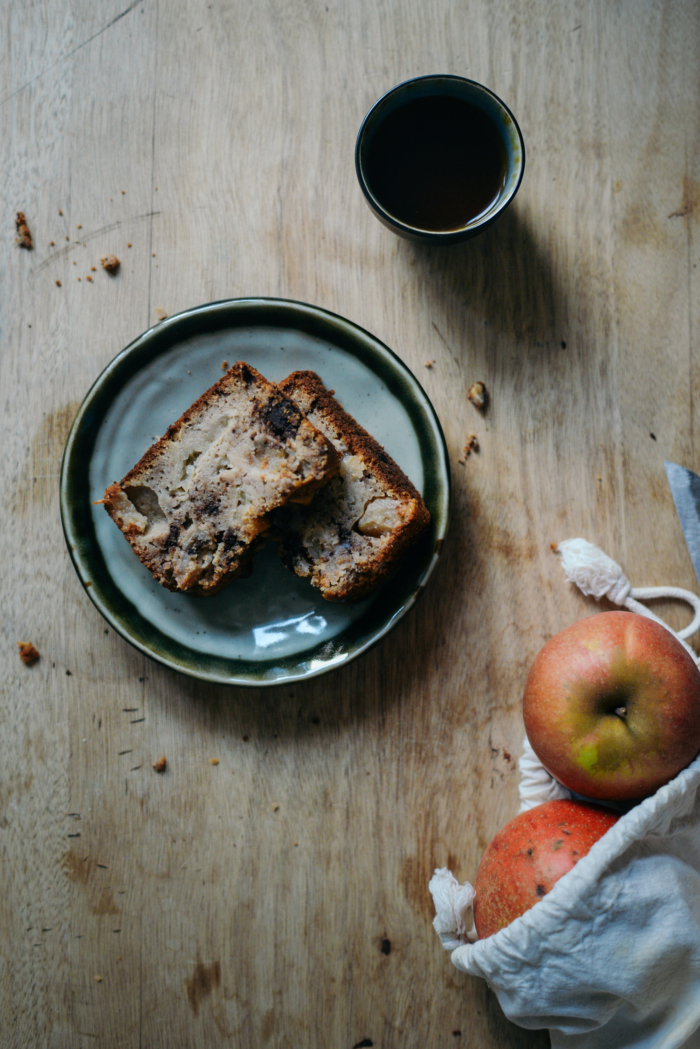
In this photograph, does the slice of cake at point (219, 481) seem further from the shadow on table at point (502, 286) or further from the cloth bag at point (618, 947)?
the cloth bag at point (618, 947)

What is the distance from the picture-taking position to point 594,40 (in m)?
1.48

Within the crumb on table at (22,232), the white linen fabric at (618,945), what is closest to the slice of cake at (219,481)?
the crumb on table at (22,232)

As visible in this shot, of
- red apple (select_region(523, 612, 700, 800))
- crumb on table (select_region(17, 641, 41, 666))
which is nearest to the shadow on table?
red apple (select_region(523, 612, 700, 800))

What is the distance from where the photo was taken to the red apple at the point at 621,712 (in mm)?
1223

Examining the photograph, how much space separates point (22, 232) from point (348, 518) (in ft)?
3.25

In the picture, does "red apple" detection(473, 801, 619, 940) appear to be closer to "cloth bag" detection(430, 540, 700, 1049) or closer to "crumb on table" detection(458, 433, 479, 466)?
"cloth bag" detection(430, 540, 700, 1049)

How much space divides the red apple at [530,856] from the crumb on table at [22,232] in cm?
162

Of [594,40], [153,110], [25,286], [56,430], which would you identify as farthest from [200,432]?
[594,40]

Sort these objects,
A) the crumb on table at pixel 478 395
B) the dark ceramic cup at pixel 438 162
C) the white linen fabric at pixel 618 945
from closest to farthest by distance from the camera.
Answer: the white linen fabric at pixel 618 945, the dark ceramic cup at pixel 438 162, the crumb on table at pixel 478 395

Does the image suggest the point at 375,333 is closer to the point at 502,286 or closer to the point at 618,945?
the point at 502,286

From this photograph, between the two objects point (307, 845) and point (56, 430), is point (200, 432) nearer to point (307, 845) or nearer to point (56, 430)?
point (56, 430)

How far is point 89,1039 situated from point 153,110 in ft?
6.66

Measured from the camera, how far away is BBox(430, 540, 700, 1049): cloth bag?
3.96 feet

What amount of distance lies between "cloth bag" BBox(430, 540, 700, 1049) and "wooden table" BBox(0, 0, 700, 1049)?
22 centimetres
